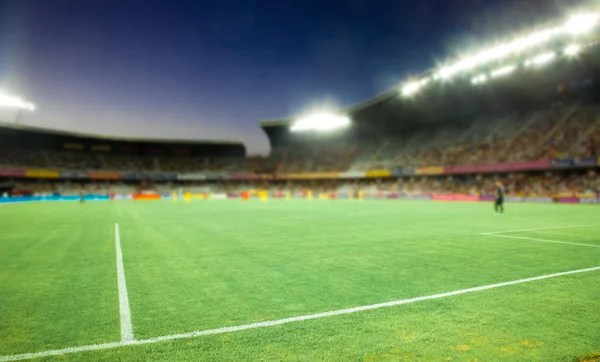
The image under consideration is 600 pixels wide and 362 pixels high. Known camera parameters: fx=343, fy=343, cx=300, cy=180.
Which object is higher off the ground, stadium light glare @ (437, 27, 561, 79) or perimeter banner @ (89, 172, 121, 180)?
stadium light glare @ (437, 27, 561, 79)

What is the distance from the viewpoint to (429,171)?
53.4 meters

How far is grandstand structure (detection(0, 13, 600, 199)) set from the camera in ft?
129

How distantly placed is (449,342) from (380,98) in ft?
193

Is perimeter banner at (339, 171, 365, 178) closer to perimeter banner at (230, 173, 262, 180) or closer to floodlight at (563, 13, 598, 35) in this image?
perimeter banner at (230, 173, 262, 180)

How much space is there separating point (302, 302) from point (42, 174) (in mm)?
75089

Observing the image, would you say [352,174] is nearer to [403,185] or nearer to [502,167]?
[403,185]

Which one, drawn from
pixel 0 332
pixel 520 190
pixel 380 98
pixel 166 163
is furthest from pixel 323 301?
pixel 166 163

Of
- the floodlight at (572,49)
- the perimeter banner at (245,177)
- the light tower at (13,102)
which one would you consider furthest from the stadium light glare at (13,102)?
the floodlight at (572,49)

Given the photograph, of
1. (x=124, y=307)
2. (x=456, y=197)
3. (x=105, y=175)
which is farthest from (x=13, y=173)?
(x=124, y=307)

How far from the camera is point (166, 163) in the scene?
83438mm

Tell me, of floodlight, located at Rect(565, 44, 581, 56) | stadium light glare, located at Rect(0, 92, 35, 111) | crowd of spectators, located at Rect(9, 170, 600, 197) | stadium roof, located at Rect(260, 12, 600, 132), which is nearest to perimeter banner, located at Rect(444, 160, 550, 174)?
crowd of spectators, located at Rect(9, 170, 600, 197)

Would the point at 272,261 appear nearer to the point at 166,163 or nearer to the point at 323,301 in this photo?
the point at 323,301

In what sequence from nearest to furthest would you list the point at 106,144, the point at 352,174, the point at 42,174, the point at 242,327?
the point at 242,327 < the point at 42,174 < the point at 352,174 < the point at 106,144

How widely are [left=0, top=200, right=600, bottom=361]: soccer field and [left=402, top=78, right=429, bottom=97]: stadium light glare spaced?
1647 inches
